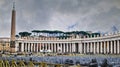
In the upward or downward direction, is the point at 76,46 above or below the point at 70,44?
below

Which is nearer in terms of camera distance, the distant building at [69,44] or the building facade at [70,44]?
the distant building at [69,44]

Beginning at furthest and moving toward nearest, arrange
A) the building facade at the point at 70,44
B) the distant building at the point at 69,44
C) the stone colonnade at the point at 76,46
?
the building facade at the point at 70,44 < the distant building at the point at 69,44 < the stone colonnade at the point at 76,46

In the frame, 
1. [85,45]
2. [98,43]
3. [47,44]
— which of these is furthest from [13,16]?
[47,44]

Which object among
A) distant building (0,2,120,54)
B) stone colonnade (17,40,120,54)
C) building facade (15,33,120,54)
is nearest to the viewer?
stone colonnade (17,40,120,54)

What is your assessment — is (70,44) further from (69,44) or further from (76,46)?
(76,46)

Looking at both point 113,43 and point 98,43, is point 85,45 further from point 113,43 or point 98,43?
point 113,43

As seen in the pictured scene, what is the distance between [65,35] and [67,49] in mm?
32432

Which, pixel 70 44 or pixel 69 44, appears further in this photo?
pixel 69 44

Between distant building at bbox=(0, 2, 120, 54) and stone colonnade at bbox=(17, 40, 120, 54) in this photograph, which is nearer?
stone colonnade at bbox=(17, 40, 120, 54)

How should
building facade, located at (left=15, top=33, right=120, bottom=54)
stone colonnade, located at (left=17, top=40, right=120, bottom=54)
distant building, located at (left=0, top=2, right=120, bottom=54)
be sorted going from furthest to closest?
building facade, located at (left=15, top=33, right=120, bottom=54) < distant building, located at (left=0, top=2, right=120, bottom=54) < stone colonnade, located at (left=17, top=40, right=120, bottom=54)

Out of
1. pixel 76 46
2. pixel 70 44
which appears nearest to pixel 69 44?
pixel 70 44

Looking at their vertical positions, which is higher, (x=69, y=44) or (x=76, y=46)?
(x=69, y=44)

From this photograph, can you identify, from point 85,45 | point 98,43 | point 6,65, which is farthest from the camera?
point 85,45

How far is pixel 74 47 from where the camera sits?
140m
